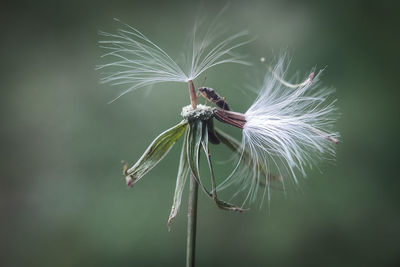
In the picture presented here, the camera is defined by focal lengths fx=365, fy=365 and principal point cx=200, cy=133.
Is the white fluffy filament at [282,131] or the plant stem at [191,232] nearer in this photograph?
the plant stem at [191,232]

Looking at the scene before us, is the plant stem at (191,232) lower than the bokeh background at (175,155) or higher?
lower

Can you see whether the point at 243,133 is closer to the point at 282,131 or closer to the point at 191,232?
the point at 282,131

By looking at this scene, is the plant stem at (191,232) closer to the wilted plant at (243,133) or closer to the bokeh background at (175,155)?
the wilted plant at (243,133)

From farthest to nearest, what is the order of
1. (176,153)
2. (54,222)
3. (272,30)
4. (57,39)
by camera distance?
(57,39)
(272,30)
(54,222)
(176,153)

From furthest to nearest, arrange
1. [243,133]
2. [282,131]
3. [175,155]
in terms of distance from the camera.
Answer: [175,155] → [282,131] → [243,133]

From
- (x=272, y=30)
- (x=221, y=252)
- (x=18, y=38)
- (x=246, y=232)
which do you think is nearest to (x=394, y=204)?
(x=246, y=232)

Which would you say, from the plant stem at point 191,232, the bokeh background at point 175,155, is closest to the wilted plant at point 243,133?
the plant stem at point 191,232

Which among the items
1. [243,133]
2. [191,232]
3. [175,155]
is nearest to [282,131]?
[243,133]

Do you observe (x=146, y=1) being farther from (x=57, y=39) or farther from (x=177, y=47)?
(x=57, y=39)
